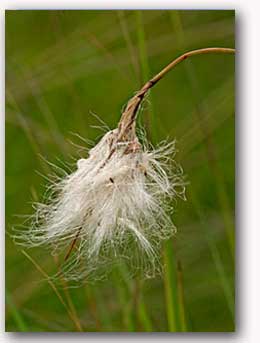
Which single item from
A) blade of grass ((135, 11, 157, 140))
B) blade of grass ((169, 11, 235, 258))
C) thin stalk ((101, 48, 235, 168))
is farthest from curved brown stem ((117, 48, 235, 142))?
blade of grass ((169, 11, 235, 258))

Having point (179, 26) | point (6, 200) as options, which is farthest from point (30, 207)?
point (179, 26)

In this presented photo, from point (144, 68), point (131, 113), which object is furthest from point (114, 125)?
point (131, 113)

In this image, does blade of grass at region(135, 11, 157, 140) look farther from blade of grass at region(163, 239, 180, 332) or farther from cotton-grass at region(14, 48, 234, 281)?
blade of grass at region(163, 239, 180, 332)

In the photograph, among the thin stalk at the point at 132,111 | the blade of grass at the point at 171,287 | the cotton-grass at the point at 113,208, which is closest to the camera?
the thin stalk at the point at 132,111

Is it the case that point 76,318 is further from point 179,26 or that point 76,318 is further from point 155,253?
point 179,26

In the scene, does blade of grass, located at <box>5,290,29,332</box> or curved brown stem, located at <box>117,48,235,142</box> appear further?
blade of grass, located at <box>5,290,29,332</box>

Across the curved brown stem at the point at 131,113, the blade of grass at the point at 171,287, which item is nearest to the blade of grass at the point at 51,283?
the blade of grass at the point at 171,287

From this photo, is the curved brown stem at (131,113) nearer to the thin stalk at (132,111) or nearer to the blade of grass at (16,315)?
the thin stalk at (132,111)
